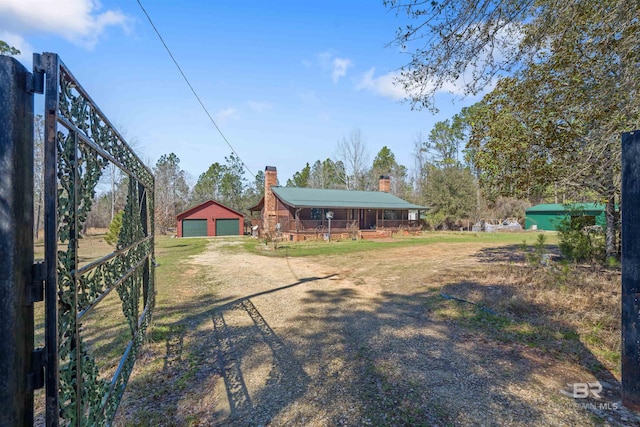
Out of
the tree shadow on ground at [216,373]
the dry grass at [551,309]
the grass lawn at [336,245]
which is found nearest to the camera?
the tree shadow on ground at [216,373]

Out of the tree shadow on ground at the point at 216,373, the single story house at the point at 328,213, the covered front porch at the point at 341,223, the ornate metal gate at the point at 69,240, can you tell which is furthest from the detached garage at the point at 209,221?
the ornate metal gate at the point at 69,240

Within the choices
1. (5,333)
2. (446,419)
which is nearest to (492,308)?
(446,419)

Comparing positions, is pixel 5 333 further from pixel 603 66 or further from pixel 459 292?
pixel 603 66

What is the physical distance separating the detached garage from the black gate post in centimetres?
3171

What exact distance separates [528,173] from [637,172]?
7.20m

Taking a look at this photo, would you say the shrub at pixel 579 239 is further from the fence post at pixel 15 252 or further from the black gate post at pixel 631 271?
the fence post at pixel 15 252

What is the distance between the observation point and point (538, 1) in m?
5.04

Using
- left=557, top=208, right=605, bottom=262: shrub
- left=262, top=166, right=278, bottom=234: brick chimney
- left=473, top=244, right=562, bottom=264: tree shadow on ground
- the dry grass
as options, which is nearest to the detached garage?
left=262, top=166, right=278, bottom=234: brick chimney

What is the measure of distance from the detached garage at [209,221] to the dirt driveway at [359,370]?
86.3 feet

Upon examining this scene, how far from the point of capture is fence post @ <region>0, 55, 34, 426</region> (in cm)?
132

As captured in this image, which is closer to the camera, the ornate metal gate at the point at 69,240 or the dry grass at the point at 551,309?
the ornate metal gate at the point at 69,240

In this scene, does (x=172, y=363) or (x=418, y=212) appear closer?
(x=172, y=363)

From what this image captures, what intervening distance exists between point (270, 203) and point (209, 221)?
849 centimetres

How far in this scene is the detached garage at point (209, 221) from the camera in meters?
31.0
